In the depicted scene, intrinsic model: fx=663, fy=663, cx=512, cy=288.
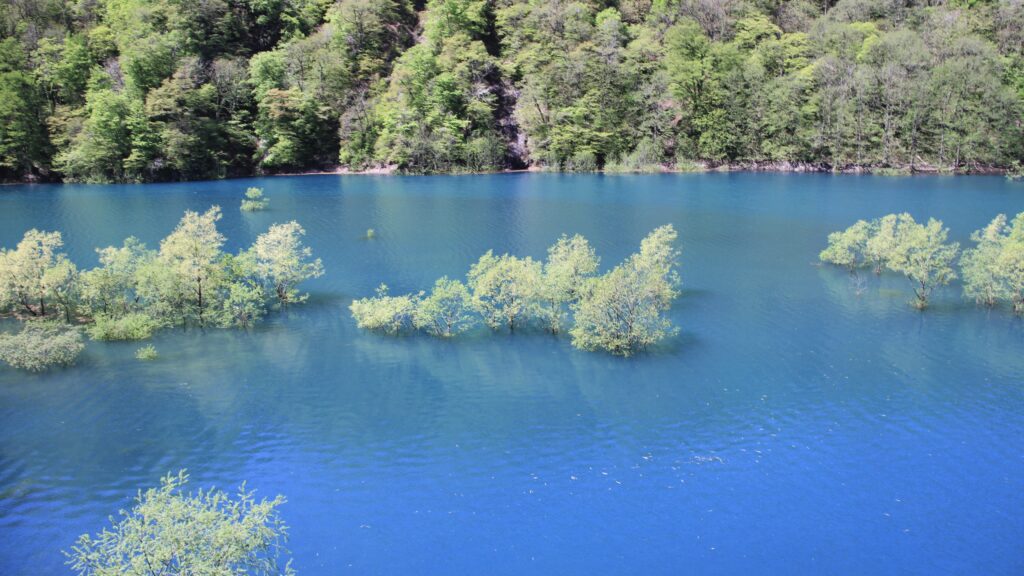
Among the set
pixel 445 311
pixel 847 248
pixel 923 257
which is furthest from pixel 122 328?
pixel 847 248

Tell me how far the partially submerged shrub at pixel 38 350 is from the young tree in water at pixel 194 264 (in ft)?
17.4

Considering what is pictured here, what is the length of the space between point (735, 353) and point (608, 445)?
387 inches

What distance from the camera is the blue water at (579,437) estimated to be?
16.9m

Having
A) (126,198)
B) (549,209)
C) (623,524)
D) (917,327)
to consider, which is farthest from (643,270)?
(126,198)

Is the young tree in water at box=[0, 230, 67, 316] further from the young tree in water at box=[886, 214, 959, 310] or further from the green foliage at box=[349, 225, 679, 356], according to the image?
the young tree in water at box=[886, 214, 959, 310]

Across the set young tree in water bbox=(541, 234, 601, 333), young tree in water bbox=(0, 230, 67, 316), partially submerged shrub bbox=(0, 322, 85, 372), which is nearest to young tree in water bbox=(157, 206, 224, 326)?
young tree in water bbox=(0, 230, 67, 316)

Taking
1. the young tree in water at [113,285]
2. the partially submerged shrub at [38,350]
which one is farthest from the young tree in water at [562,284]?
the partially submerged shrub at [38,350]

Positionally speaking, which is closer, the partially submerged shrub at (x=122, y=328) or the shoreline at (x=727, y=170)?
the partially submerged shrub at (x=122, y=328)

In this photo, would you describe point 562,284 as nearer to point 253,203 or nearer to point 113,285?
point 113,285

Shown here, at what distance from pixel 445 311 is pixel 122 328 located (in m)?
14.8

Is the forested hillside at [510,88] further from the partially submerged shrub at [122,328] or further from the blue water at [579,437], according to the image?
the partially submerged shrub at [122,328]

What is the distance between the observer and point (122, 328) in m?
30.4

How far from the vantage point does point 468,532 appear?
17312mm

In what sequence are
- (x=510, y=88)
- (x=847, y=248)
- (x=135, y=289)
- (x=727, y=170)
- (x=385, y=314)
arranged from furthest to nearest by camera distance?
(x=510, y=88), (x=727, y=170), (x=847, y=248), (x=135, y=289), (x=385, y=314)
